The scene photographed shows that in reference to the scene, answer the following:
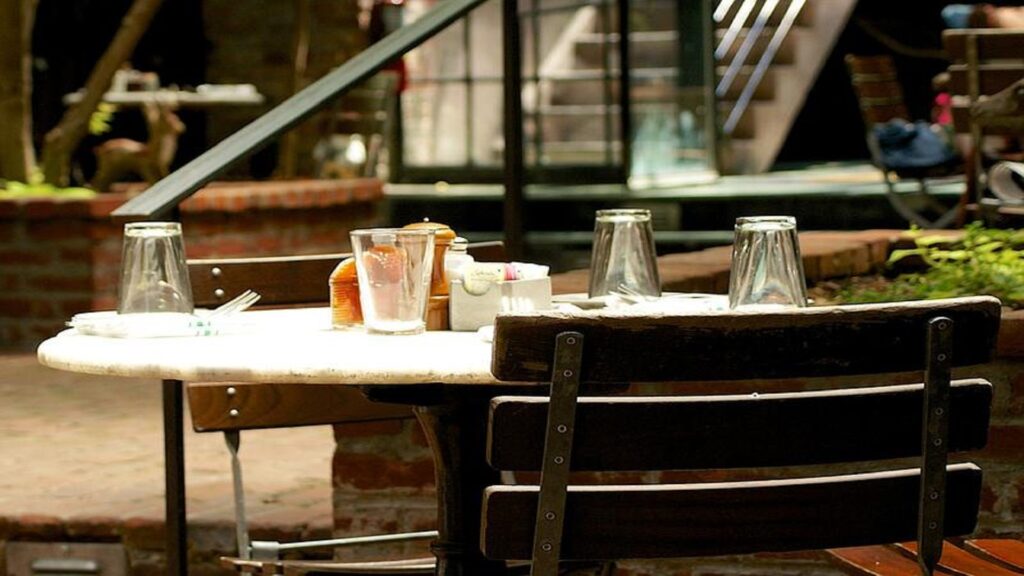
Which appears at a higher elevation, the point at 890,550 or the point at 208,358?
the point at 208,358

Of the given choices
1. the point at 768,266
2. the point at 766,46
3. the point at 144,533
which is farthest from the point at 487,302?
the point at 766,46

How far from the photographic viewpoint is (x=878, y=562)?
207 cm

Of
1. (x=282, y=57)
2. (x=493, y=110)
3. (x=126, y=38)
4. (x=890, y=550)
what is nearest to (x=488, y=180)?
(x=493, y=110)

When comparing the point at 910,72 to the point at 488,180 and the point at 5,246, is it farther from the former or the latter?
the point at 5,246

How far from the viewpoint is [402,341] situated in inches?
77.0

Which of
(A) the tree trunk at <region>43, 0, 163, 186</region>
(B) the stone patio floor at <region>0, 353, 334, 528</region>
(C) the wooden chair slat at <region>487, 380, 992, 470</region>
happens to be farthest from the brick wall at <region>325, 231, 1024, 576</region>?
(A) the tree trunk at <region>43, 0, 163, 186</region>

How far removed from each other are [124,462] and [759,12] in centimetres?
552

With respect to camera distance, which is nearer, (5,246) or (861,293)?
(861,293)

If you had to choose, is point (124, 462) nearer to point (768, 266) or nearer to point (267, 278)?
point (267, 278)

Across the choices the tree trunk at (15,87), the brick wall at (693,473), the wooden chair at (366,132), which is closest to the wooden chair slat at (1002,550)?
the brick wall at (693,473)

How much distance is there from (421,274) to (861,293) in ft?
4.40

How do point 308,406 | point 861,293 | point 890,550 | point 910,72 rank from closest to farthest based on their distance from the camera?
1. point 890,550
2. point 308,406
3. point 861,293
4. point 910,72

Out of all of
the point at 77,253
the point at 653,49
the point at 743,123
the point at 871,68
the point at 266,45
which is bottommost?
the point at 77,253

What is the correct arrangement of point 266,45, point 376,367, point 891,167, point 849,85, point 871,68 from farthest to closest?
point 849,85 < point 266,45 < point 871,68 < point 891,167 < point 376,367
